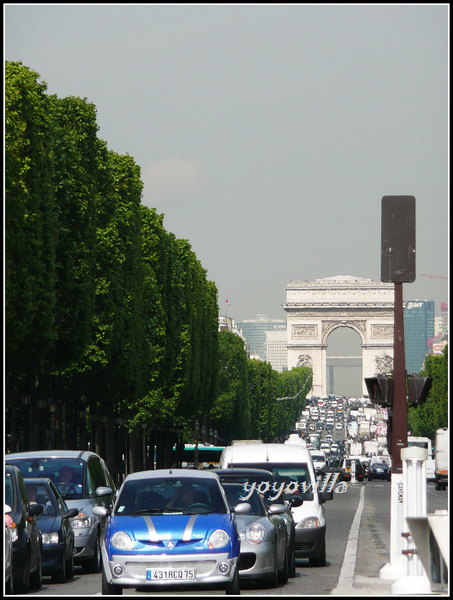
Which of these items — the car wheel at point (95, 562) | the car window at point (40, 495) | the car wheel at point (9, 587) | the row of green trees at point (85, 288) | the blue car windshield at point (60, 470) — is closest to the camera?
the car wheel at point (9, 587)

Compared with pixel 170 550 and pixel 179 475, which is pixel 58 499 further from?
pixel 170 550

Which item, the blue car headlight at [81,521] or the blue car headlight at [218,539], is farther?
the blue car headlight at [81,521]

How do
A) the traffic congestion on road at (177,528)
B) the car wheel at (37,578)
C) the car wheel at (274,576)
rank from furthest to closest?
the car wheel at (37,578)
the car wheel at (274,576)
the traffic congestion on road at (177,528)

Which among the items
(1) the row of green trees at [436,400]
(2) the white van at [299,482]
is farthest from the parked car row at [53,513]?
(1) the row of green trees at [436,400]

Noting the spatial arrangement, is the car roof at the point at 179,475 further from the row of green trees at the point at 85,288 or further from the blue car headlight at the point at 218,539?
the row of green trees at the point at 85,288

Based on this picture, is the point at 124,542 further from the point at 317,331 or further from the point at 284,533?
the point at 317,331

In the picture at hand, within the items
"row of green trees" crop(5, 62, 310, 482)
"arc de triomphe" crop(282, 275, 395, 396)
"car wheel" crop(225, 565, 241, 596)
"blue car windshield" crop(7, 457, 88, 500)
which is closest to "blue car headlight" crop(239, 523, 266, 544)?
"car wheel" crop(225, 565, 241, 596)
